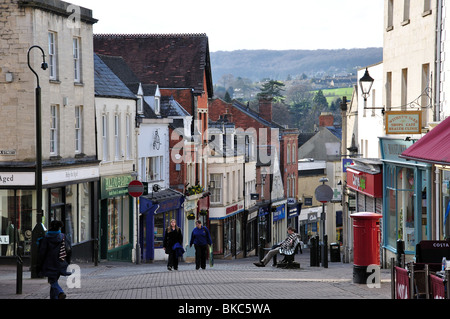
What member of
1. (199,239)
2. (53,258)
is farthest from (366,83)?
(53,258)

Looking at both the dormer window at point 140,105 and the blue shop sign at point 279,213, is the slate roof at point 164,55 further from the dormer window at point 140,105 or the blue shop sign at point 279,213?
the blue shop sign at point 279,213

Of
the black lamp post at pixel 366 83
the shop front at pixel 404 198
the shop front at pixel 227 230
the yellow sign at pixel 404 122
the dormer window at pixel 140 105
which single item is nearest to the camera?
the yellow sign at pixel 404 122

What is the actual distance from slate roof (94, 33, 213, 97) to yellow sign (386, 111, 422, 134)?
2800 cm

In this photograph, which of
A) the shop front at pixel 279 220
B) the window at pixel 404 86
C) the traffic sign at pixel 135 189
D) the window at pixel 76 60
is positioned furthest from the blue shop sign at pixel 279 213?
the window at pixel 404 86

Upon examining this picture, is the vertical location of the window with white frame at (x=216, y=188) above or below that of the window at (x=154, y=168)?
below

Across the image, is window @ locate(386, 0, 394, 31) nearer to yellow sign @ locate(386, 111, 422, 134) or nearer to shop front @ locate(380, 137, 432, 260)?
shop front @ locate(380, 137, 432, 260)

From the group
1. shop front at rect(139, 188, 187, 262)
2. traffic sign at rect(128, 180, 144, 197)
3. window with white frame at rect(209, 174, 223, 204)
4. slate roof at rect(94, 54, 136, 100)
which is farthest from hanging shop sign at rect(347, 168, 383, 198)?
window with white frame at rect(209, 174, 223, 204)

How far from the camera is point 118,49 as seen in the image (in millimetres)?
55000

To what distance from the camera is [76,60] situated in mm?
33375

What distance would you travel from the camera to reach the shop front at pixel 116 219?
35.8m

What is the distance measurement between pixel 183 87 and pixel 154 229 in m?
12.9

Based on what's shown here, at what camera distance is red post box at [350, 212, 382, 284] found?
1952 centimetres

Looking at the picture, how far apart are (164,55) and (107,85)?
1775cm

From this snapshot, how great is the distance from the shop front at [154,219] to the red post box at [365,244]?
21213 mm
